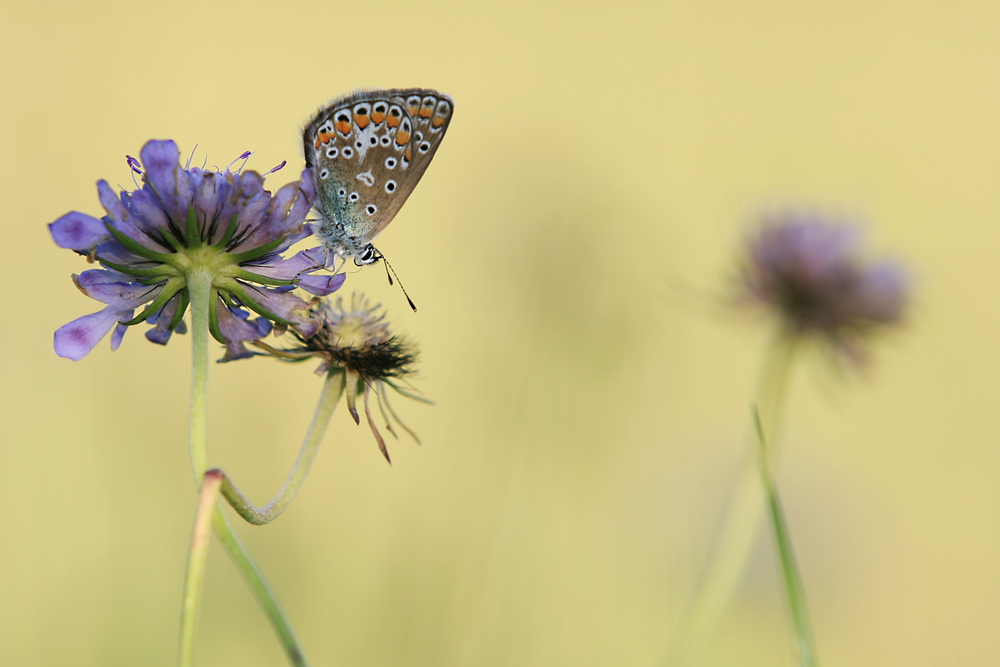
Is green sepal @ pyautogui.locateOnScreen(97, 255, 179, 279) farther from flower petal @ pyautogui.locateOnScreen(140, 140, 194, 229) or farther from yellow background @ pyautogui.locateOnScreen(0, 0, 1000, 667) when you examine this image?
yellow background @ pyautogui.locateOnScreen(0, 0, 1000, 667)

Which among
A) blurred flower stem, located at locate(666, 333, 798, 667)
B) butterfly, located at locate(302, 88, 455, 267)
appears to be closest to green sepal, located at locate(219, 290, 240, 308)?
butterfly, located at locate(302, 88, 455, 267)

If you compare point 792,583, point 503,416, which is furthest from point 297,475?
point 503,416

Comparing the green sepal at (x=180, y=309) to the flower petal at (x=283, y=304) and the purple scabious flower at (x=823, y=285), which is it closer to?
the flower petal at (x=283, y=304)

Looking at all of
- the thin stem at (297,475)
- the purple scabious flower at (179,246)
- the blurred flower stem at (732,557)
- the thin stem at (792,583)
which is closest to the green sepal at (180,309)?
the purple scabious flower at (179,246)

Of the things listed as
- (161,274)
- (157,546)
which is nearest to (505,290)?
(157,546)

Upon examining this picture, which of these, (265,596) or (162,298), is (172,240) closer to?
(162,298)

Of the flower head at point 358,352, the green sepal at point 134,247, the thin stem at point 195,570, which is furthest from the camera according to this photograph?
the flower head at point 358,352
